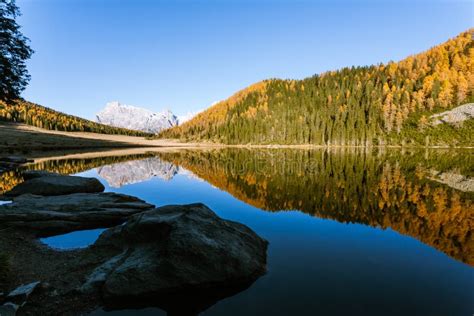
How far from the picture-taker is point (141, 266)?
27.2ft

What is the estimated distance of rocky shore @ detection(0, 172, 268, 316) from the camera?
→ 734cm

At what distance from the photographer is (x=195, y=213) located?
34.8 feet

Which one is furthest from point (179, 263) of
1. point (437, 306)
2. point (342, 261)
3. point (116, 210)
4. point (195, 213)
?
point (116, 210)

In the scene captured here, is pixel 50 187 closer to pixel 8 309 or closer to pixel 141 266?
pixel 141 266

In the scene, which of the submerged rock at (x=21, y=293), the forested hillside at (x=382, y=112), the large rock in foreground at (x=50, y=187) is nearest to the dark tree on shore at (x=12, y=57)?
the large rock in foreground at (x=50, y=187)

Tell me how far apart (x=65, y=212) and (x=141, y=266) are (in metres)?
8.96

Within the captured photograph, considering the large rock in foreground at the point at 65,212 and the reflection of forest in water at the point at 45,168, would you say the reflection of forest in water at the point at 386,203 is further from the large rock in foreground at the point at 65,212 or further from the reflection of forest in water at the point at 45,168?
the reflection of forest in water at the point at 45,168

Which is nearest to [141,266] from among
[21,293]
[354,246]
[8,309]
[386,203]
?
[21,293]

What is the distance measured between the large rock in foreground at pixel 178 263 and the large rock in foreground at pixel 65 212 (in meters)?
4.12

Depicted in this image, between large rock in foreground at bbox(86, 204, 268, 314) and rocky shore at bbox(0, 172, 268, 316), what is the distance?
0.09 ft

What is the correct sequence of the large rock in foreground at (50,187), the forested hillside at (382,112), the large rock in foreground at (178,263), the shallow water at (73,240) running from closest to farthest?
the large rock in foreground at (178,263)
the shallow water at (73,240)
the large rock in foreground at (50,187)
the forested hillside at (382,112)

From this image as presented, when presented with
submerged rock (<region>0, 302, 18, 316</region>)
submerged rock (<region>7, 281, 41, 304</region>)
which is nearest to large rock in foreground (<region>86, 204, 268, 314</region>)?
submerged rock (<region>7, 281, 41, 304</region>)

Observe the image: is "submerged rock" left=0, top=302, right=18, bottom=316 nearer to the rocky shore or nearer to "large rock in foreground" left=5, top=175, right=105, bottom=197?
the rocky shore

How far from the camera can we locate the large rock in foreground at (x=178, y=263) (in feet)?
25.4
